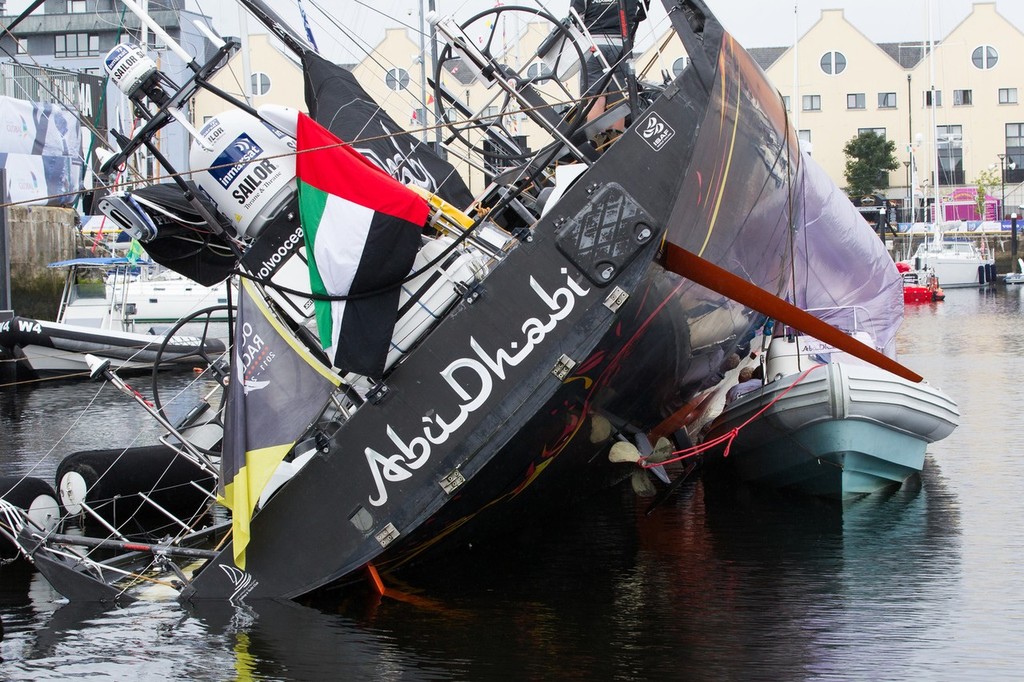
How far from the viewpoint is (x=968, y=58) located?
202 feet

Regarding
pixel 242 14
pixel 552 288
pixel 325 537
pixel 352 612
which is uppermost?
pixel 242 14

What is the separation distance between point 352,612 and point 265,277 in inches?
101

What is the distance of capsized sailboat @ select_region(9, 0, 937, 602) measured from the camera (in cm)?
841

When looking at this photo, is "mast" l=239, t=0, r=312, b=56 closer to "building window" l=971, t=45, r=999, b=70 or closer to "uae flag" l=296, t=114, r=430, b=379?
"uae flag" l=296, t=114, r=430, b=379

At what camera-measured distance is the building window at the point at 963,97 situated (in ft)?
202

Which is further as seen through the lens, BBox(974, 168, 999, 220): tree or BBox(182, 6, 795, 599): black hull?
BBox(974, 168, 999, 220): tree

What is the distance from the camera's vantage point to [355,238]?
8.44 metres

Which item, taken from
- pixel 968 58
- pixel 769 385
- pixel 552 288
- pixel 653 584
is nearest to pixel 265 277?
pixel 552 288

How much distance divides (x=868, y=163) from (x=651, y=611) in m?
53.0

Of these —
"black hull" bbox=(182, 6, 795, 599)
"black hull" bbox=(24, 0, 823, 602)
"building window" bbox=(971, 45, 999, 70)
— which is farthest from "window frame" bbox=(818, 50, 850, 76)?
"black hull" bbox=(182, 6, 795, 599)

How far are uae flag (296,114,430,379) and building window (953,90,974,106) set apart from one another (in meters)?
59.1

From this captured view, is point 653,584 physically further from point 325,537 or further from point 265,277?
point 265,277

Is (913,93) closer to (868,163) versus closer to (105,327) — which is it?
(868,163)

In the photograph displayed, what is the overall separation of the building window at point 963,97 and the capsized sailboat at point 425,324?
56.8m
